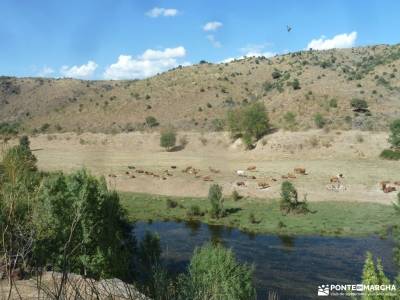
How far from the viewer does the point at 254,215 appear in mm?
49062

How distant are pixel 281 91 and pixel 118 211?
8196 cm

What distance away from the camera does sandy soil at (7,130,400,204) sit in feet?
190

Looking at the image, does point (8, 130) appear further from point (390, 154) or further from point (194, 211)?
point (390, 154)

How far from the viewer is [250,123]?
8275cm

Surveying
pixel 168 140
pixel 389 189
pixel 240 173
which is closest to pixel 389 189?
pixel 389 189

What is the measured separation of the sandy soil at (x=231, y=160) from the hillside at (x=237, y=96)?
786 centimetres

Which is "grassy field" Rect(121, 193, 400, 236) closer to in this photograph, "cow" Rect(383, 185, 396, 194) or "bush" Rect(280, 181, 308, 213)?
"bush" Rect(280, 181, 308, 213)

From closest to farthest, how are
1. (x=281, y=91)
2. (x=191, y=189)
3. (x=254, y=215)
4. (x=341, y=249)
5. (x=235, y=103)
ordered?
(x=341, y=249)
(x=254, y=215)
(x=191, y=189)
(x=281, y=91)
(x=235, y=103)

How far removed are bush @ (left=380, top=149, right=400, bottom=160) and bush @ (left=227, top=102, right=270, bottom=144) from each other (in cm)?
2212

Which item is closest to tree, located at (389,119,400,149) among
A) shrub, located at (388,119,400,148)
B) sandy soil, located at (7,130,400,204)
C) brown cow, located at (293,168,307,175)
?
shrub, located at (388,119,400,148)

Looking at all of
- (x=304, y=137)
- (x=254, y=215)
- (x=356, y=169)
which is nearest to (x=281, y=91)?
(x=304, y=137)

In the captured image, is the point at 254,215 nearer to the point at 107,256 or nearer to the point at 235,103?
the point at 107,256

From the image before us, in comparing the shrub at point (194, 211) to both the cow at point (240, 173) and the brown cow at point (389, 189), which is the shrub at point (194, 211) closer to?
the cow at point (240, 173)

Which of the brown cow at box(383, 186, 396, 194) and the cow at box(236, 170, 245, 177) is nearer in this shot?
the brown cow at box(383, 186, 396, 194)
